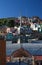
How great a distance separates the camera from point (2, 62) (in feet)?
49.2

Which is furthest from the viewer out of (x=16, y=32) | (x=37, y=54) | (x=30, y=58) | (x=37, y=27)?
(x=37, y=27)

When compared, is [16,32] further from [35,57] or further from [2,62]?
[2,62]

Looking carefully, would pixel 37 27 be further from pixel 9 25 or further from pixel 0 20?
pixel 0 20

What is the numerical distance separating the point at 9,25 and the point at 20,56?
104 feet

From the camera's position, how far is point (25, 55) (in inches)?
778

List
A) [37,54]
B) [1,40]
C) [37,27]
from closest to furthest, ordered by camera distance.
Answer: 1. [1,40]
2. [37,54]
3. [37,27]

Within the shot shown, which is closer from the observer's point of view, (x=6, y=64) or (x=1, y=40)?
(x=1, y=40)

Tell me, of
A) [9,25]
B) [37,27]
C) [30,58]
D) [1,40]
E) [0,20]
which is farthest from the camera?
[0,20]

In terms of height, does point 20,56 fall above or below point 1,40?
below

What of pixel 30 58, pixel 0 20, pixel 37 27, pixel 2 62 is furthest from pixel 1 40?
pixel 0 20

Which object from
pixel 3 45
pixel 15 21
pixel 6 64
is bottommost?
pixel 6 64

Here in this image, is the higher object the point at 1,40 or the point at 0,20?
the point at 0,20

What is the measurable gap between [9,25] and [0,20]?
6272mm

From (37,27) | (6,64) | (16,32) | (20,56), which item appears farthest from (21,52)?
(37,27)
